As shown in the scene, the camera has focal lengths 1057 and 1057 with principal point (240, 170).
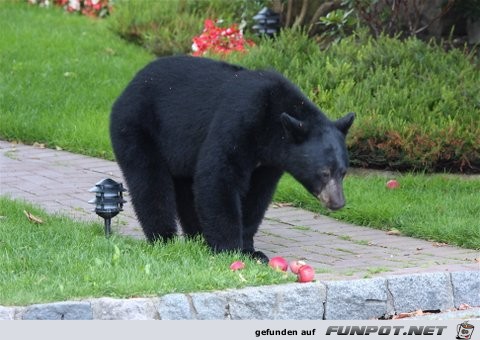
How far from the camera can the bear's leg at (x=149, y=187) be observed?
7.46 metres

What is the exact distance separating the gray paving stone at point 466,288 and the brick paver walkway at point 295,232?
0.41 feet

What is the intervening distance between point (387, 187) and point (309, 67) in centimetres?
245

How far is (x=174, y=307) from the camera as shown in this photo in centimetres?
600

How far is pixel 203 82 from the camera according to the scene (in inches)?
295

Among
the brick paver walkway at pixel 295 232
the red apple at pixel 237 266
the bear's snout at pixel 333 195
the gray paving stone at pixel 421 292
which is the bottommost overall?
the brick paver walkway at pixel 295 232

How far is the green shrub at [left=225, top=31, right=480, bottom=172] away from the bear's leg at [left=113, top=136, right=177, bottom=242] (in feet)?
10.5

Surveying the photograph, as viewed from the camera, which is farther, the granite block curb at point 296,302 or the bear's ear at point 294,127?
the bear's ear at point 294,127

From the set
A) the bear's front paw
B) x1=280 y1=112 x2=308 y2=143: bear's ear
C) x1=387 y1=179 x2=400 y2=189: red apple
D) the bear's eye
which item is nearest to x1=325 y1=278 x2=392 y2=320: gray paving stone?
the bear's eye

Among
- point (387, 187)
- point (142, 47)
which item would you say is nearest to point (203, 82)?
point (387, 187)

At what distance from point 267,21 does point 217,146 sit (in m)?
8.32

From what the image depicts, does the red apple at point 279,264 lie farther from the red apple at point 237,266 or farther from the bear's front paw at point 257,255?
the bear's front paw at point 257,255

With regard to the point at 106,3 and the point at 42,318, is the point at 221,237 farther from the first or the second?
the point at 106,3

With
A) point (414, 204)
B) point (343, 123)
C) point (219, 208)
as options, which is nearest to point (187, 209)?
point (219, 208)

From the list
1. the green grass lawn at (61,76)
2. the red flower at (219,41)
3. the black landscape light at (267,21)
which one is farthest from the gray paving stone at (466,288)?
the black landscape light at (267,21)
